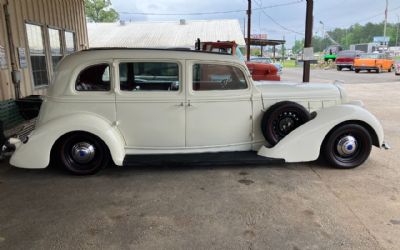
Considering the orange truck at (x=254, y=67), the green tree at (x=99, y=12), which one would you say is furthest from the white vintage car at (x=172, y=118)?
the green tree at (x=99, y=12)

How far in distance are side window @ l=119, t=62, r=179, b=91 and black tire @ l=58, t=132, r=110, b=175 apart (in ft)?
2.89

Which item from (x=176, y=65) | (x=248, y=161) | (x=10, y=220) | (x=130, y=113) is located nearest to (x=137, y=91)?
(x=130, y=113)

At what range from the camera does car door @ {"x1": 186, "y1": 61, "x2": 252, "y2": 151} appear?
4.77 metres

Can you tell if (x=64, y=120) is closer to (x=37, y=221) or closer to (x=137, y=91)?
(x=137, y=91)

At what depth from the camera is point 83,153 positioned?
183 inches

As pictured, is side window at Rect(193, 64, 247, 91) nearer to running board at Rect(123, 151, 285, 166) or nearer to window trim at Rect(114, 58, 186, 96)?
window trim at Rect(114, 58, 186, 96)

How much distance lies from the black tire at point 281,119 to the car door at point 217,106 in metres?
0.29

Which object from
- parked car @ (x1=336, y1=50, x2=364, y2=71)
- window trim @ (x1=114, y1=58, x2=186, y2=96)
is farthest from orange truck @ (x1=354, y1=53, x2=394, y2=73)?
window trim @ (x1=114, y1=58, x2=186, y2=96)

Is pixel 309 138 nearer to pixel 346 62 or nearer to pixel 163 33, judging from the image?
pixel 163 33

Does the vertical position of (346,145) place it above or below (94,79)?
below

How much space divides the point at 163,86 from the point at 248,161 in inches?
65.0

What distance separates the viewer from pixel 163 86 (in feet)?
15.9

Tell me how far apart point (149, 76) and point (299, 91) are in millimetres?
2355

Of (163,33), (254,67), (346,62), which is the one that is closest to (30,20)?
(254,67)
